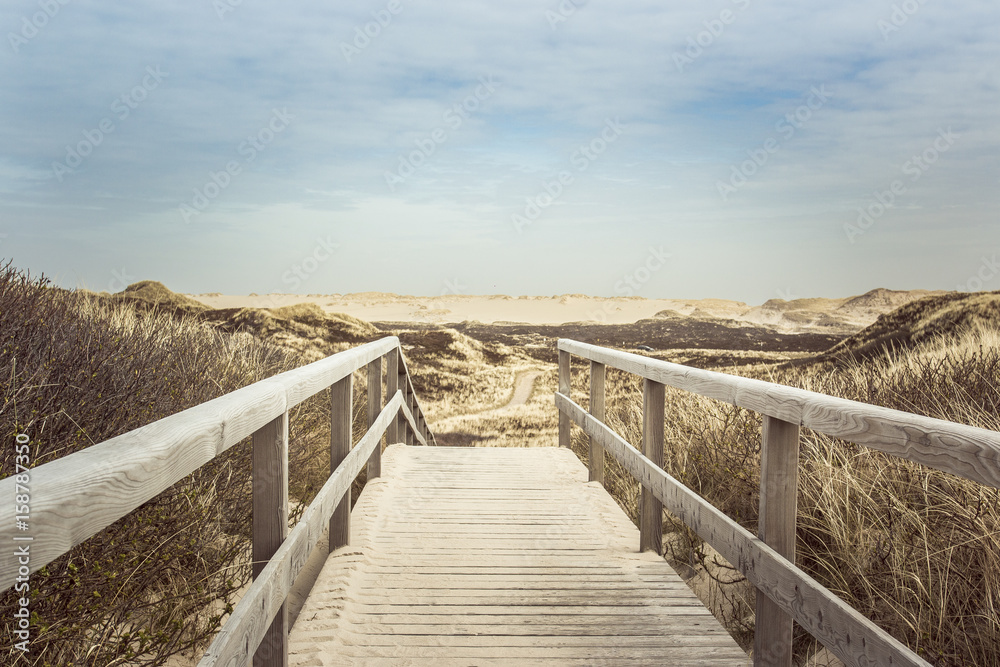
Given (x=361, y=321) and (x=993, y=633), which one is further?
(x=361, y=321)

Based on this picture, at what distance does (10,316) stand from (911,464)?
18.1ft

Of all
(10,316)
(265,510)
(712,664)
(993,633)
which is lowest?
(712,664)

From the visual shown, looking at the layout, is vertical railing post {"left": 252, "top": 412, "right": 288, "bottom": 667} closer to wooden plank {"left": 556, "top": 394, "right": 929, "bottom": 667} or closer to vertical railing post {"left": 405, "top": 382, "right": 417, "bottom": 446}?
wooden plank {"left": 556, "top": 394, "right": 929, "bottom": 667}

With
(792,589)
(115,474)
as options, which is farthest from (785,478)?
(115,474)

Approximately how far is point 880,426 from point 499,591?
209 cm

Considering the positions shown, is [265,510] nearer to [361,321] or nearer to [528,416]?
[528,416]

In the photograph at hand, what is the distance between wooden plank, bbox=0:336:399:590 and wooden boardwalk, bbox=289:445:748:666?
1355 mm

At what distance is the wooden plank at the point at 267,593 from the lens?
1.58 meters

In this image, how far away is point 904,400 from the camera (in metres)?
4.79

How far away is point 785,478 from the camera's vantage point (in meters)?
2.19

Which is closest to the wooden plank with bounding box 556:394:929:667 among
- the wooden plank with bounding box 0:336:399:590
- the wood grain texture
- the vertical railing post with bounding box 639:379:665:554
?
the vertical railing post with bounding box 639:379:665:554

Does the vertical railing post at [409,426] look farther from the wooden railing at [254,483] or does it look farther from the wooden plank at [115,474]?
the wooden plank at [115,474]

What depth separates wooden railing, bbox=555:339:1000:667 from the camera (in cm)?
148

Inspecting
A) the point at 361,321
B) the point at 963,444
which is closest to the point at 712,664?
the point at 963,444
